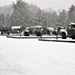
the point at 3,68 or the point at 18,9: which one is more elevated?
the point at 18,9

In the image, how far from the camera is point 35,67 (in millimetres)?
8555

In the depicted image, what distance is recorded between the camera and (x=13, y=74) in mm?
7426

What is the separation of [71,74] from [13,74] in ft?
5.96

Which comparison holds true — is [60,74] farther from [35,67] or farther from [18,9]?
[18,9]

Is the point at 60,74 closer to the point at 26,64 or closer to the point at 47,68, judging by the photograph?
the point at 47,68

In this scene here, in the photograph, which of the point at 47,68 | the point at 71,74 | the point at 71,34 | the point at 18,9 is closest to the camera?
the point at 71,74

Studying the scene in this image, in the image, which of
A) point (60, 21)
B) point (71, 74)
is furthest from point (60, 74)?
point (60, 21)

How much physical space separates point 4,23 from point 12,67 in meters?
108

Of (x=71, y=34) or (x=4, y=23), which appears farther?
(x=4, y=23)

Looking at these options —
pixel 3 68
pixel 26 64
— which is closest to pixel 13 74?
pixel 3 68

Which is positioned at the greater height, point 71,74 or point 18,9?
point 18,9

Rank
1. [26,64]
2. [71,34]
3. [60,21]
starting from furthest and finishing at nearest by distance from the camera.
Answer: [60,21]
[71,34]
[26,64]

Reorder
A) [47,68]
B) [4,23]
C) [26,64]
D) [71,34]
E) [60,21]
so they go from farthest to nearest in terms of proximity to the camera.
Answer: [4,23]
[60,21]
[71,34]
[26,64]
[47,68]

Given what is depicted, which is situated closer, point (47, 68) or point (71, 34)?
point (47, 68)
